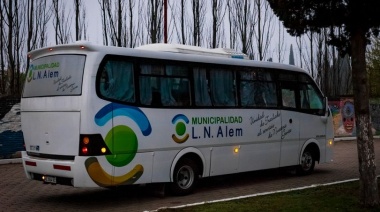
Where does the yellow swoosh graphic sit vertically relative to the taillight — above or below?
below

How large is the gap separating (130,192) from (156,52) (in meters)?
3.33

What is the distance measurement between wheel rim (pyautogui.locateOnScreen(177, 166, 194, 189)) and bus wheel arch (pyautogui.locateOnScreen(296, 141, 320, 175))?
401cm

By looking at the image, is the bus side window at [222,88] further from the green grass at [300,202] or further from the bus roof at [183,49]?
the green grass at [300,202]

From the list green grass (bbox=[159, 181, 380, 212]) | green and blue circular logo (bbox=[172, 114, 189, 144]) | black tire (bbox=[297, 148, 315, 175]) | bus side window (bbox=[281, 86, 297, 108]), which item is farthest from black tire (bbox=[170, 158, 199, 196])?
black tire (bbox=[297, 148, 315, 175])

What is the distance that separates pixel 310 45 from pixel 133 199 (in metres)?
25.3

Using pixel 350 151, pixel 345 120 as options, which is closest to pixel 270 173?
pixel 350 151

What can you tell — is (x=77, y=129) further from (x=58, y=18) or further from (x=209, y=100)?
(x=58, y=18)

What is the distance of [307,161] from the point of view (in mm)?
14516

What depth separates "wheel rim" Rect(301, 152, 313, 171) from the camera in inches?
567

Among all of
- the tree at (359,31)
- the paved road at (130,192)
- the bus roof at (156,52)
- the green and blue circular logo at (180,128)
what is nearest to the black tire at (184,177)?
the paved road at (130,192)

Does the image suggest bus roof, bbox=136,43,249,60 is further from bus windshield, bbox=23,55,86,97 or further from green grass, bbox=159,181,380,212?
green grass, bbox=159,181,380,212

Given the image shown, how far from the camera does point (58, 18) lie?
81.9 ft

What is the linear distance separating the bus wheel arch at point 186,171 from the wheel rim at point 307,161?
154 inches

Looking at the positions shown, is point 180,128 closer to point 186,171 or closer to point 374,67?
point 186,171
